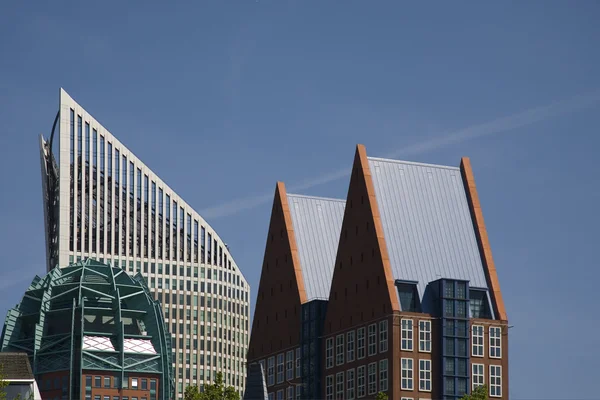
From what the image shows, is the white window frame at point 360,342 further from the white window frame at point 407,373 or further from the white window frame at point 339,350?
the white window frame at point 407,373

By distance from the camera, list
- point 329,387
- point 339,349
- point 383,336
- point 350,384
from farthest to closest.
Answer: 1. point 329,387
2. point 339,349
3. point 350,384
4. point 383,336

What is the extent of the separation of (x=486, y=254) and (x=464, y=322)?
997 cm

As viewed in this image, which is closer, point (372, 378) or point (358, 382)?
point (372, 378)

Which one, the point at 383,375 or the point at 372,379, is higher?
the point at 383,375

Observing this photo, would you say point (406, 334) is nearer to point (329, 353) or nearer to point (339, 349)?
point (339, 349)

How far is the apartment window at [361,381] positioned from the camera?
187m

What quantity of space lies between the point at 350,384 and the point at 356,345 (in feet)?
15.7

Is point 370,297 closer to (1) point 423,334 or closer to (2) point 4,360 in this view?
(1) point 423,334

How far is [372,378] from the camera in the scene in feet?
607

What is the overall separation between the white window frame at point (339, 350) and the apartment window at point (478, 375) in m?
17.9

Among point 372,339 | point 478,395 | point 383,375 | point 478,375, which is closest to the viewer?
point 478,395

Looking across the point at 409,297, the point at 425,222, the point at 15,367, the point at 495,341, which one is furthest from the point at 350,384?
the point at 15,367

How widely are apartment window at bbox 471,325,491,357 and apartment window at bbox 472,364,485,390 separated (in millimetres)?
1785

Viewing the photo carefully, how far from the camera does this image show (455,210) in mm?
193625
